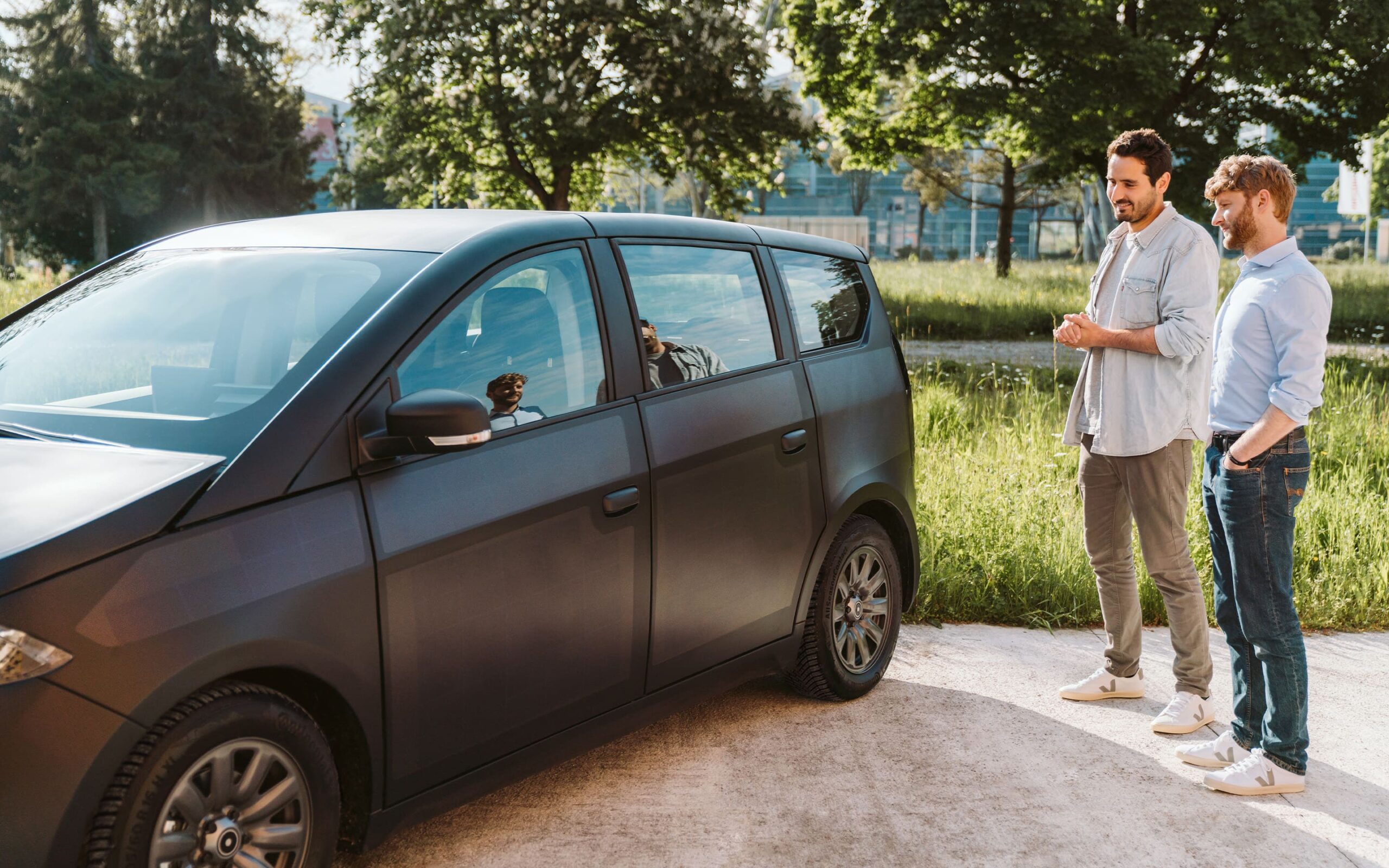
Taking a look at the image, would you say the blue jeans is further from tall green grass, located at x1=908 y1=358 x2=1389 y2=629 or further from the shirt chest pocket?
tall green grass, located at x1=908 y1=358 x2=1389 y2=629

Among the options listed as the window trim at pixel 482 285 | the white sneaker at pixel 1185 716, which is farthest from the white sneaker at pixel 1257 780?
the window trim at pixel 482 285

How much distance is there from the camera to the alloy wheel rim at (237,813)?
2584 millimetres

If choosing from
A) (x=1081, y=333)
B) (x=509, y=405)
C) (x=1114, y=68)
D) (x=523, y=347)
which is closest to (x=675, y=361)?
(x=523, y=347)

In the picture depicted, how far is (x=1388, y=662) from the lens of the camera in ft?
18.4

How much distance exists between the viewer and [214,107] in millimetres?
45969

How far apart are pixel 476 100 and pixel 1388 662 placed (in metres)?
21.4

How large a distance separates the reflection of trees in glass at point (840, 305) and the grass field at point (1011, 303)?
1263 centimetres

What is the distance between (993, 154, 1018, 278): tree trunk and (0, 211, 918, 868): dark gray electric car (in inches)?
1218

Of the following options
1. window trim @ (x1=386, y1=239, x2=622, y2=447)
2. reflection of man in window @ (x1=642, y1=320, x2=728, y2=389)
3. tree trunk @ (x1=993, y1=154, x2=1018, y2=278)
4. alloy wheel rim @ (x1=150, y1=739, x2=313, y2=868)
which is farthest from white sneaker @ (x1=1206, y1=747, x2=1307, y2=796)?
tree trunk @ (x1=993, y1=154, x2=1018, y2=278)

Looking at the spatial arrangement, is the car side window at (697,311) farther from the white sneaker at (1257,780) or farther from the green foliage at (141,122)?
the green foliage at (141,122)

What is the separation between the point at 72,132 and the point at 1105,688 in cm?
4709

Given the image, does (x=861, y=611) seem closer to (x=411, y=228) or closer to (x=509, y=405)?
(x=509, y=405)

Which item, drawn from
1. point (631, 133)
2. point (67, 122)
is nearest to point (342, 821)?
point (631, 133)

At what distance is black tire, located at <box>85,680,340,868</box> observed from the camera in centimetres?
246
